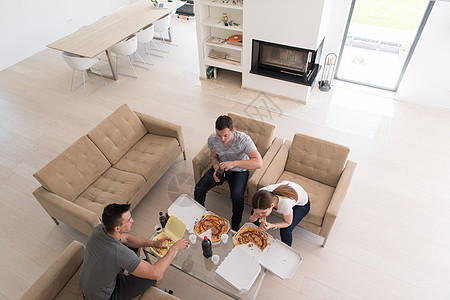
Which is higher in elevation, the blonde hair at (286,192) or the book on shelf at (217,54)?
the blonde hair at (286,192)

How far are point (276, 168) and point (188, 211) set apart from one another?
41.0 inches

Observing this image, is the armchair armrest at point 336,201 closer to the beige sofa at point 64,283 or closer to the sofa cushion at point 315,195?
the sofa cushion at point 315,195

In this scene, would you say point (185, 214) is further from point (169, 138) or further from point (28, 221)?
point (28, 221)

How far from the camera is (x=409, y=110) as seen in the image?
490cm

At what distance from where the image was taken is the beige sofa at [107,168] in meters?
3.08

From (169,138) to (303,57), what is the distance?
2.44m

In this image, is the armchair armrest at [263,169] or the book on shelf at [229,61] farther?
the book on shelf at [229,61]

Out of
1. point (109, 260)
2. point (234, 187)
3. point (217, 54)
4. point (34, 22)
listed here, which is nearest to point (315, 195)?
point (234, 187)

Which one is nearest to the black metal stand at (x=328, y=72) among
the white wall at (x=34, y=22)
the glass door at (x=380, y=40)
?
the glass door at (x=380, y=40)

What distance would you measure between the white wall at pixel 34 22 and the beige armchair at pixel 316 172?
6.06 m

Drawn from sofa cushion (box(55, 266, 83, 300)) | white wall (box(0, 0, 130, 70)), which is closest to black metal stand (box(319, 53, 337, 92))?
sofa cushion (box(55, 266, 83, 300))

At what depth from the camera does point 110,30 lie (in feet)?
18.1

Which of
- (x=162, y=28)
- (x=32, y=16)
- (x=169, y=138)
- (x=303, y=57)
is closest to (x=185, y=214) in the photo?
(x=169, y=138)

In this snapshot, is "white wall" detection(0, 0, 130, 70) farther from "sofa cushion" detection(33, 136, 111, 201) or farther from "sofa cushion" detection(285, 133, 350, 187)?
"sofa cushion" detection(285, 133, 350, 187)
